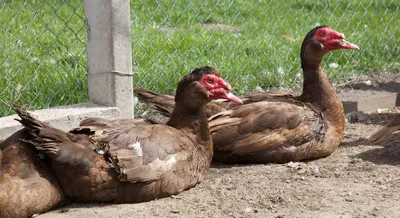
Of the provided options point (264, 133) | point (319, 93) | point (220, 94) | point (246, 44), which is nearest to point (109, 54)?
point (220, 94)

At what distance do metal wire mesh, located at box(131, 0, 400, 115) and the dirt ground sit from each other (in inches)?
56.1

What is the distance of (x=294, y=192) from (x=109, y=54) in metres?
1.59

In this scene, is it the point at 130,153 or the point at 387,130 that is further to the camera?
the point at 387,130

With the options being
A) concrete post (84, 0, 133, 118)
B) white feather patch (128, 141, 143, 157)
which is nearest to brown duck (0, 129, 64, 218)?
white feather patch (128, 141, 143, 157)

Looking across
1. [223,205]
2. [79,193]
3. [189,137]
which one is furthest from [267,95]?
[79,193]

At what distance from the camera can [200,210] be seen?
4.20 m

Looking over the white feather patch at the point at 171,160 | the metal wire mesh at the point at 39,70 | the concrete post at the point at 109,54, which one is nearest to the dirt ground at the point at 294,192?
the white feather patch at the point at 171,160

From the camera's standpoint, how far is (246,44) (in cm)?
721

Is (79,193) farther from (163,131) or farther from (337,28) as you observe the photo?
(337,28)

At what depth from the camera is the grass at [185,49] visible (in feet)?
18.9

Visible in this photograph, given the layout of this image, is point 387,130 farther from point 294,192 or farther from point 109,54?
point 109,54

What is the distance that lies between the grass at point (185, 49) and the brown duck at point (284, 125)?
34.7 inches

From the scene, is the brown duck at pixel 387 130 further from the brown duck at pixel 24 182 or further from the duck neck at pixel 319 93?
the brown duck at pixel 24 182

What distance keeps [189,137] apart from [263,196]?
607 mm
